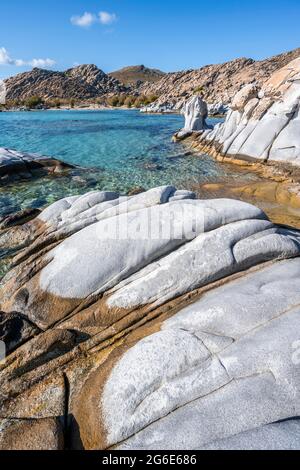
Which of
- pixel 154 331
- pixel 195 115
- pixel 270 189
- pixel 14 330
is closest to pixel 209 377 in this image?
pixel 154 331

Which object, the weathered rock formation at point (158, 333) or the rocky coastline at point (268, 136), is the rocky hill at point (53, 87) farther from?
the weathered rock formation at point (158, 333)

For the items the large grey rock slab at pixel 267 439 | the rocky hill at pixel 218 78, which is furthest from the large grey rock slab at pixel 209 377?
the rocky hill at pixel 218 78

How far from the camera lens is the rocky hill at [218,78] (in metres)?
98.2

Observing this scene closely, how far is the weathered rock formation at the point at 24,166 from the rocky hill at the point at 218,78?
8002 cm

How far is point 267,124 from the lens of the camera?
1911cm

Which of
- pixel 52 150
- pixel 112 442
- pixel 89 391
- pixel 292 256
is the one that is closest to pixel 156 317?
pixel 89 391

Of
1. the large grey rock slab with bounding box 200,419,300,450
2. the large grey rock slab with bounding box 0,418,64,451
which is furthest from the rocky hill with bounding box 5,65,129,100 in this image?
the large grey rock slab with bounding box 200,419,300,450

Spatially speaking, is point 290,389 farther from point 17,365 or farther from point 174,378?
point 17,365

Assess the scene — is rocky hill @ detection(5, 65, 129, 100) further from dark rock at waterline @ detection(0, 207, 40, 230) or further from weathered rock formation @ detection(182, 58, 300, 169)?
dark rock at waterline @ detection(0, 207, 40, 230)

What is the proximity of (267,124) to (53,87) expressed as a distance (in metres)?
149

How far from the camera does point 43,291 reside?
5.74 m

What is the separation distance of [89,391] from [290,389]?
2523 millimetres

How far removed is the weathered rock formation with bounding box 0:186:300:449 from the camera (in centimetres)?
340

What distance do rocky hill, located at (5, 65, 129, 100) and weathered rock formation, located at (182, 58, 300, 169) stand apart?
12618 centimetres
